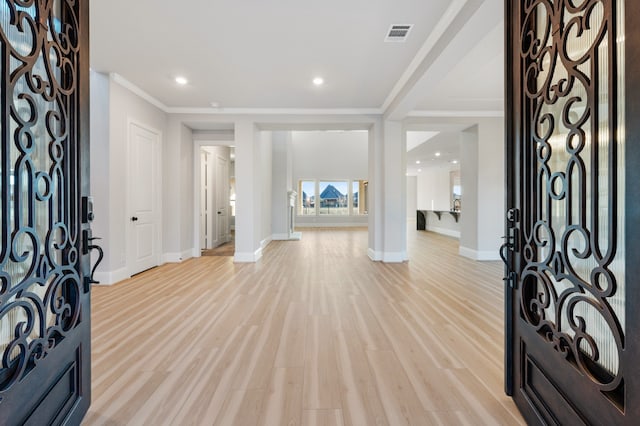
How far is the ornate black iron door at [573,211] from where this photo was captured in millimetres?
939

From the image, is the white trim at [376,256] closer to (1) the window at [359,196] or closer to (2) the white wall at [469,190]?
(2) the white wall at [469,190]

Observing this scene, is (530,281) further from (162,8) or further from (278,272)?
(278,272)

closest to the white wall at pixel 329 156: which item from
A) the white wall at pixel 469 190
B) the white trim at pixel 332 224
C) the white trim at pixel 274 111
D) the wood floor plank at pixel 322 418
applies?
the white trim at pixel 332 224

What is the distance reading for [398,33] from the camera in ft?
10.2

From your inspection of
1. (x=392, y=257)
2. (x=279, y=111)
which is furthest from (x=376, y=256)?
(x=279, y=111)

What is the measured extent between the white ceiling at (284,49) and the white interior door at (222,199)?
291 cm

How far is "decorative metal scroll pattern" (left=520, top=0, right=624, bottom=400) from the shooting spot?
3.35ft

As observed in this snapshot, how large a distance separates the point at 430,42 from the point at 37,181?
133 inches

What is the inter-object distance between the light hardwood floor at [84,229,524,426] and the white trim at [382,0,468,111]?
2.65m

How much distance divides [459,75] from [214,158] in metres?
5.53

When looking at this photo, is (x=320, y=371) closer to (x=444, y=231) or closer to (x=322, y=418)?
(x=322, y=418)

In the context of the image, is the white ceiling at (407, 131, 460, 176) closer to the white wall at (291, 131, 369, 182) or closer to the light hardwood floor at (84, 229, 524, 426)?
the white wall at (291, 131, 369, 182)

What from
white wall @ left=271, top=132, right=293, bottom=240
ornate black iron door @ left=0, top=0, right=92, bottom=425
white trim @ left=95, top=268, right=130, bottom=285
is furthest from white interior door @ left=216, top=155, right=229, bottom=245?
ornate black iron door @ left=0, top=0, right=92, bottom=425

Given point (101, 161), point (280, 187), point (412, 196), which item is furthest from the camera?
point (412, 196)
